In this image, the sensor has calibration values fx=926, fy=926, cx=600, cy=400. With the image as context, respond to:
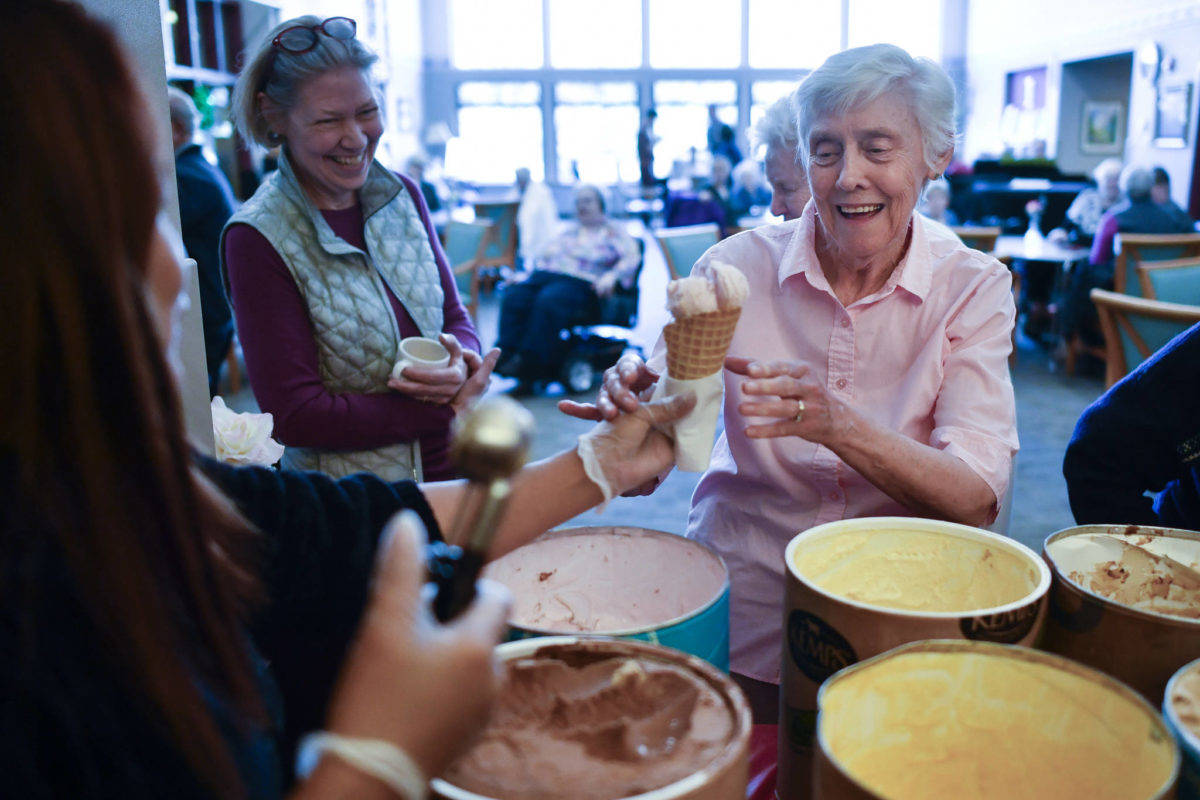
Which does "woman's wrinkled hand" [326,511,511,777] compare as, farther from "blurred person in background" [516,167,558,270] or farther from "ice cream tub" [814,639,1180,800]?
"blurred person in background" [516,167,558,270]

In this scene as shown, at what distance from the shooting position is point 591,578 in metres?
1.00

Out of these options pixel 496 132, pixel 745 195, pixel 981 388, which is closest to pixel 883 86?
pixel 981 388

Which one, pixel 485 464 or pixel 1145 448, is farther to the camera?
pixel 1145 448

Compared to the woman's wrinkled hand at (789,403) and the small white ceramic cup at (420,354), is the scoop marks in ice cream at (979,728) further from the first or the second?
the small white ceramic cup at (420,354)

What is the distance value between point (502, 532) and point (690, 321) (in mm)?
304

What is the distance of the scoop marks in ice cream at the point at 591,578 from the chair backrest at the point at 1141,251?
5557 mm

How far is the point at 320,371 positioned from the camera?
1720 mm

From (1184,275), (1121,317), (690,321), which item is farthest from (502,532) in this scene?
(1184,275)

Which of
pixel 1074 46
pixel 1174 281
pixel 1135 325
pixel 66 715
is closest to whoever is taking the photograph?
pixel 66 715

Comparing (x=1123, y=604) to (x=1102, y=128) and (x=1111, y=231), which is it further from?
(x=1102, y=128)

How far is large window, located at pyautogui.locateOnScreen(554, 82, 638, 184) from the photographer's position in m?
17.1

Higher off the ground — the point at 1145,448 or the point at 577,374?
the point at 1145,448

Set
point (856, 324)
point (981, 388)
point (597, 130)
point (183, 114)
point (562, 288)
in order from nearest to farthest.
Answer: point (981, 388) < point (856, 324) < point (183, 114) < point (562, 288) < point (597, 130)

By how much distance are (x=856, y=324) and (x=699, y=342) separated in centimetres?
48
